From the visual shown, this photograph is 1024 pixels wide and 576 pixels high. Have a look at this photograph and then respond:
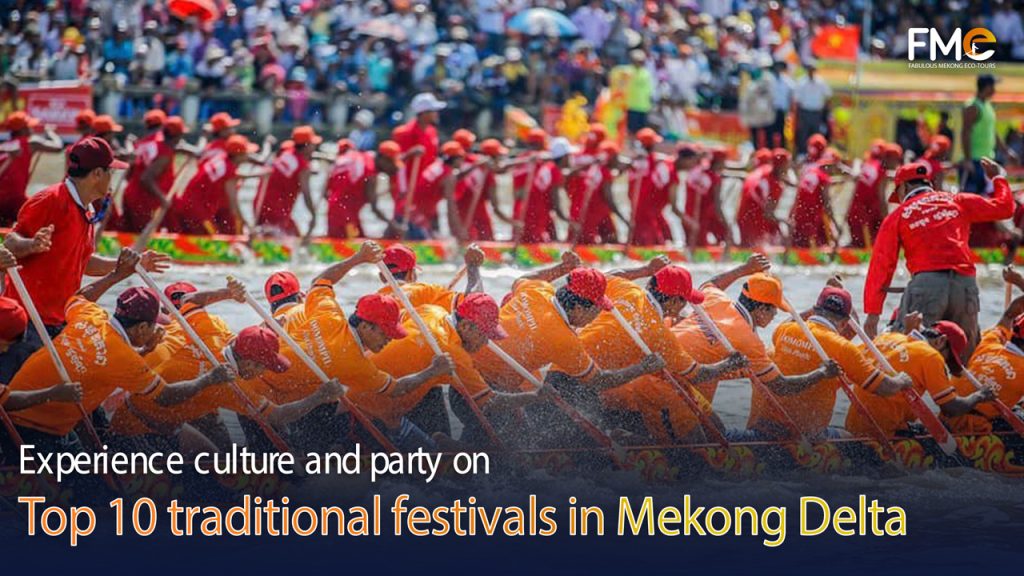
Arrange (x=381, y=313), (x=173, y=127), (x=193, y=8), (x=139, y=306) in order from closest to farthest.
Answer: (x=139, y=306) → (x=381, y=313) → (x=173, y=127) → (x=193, y=8)

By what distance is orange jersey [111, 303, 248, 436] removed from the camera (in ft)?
29.3

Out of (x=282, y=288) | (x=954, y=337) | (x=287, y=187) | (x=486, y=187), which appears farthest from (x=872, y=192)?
(x=282, y=288)

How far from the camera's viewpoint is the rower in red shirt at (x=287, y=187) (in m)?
16.4

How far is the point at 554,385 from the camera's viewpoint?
9633mm

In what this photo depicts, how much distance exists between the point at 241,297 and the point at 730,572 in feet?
9.35

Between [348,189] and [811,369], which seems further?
[348,189]

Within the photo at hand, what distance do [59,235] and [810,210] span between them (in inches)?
395

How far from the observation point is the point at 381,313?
9.02m

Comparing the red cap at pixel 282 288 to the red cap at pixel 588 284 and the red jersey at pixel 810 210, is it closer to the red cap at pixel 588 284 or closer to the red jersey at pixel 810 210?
the red cap at pixel 588 284

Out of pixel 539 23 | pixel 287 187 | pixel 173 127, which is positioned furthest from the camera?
pixel 539 23

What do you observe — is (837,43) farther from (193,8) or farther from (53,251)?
(53,251)

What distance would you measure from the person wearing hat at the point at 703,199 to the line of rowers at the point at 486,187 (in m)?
0.01

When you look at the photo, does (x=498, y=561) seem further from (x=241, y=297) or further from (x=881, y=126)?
(x=881, y=126)

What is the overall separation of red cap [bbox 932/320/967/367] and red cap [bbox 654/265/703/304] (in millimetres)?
1430
